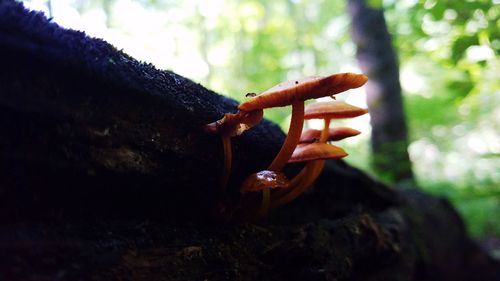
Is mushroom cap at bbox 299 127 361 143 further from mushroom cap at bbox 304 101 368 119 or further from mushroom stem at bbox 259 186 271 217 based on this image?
mushroom stem at bbox 259 186 271 217

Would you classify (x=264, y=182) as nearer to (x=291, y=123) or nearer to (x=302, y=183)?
(x=291, y=123)

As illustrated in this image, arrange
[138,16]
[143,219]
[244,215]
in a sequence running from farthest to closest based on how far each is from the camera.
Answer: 1. [138,16]
2. [244,215]
3. [143,219]

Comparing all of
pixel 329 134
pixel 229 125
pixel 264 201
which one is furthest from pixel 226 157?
pixel 329 134

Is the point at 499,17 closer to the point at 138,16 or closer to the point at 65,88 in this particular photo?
the point at 65,88

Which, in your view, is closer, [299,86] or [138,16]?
[299,86]

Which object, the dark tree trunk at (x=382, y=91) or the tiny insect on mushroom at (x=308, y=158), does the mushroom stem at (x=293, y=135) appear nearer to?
the tiny insect on mushroom at (x=308, y=158)

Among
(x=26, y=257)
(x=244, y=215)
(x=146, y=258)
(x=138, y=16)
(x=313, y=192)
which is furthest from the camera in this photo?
(x=138, y=16)

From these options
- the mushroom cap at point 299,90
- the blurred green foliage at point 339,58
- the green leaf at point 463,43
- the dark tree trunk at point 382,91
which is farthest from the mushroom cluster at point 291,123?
the dark tree trunk at point 382,91

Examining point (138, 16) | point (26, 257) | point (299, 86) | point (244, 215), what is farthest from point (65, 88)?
point (138, 16)
